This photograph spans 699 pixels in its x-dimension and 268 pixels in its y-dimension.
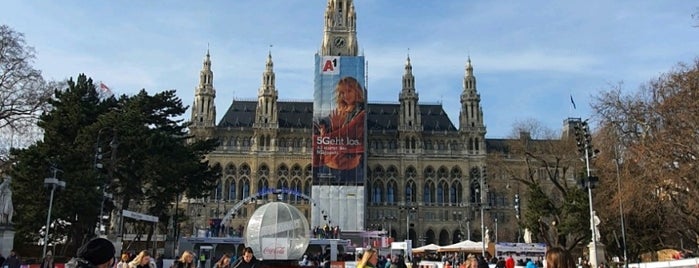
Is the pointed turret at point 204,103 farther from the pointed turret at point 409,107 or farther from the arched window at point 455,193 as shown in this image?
the arched window at point 455,193

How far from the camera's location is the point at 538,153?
163ft

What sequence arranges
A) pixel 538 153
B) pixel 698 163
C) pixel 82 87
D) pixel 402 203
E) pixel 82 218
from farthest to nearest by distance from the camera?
pixel 402 203
pixel 538 153
pixel 82 87
pixel 82 218
pixel 698 163

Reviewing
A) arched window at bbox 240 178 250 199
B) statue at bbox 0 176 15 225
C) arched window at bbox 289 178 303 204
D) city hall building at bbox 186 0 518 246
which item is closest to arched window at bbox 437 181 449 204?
city hall building at bbox 186 0 518 246

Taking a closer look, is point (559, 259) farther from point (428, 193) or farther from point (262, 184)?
point (428, 193)

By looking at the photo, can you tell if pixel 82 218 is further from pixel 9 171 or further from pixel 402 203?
pixel 402 203

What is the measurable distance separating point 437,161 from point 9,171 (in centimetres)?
6137

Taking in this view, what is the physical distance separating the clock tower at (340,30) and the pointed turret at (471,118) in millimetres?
17571

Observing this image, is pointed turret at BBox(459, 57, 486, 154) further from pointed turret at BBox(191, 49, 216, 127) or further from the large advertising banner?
pointed turret at BBox(191, 49, 216, 127)

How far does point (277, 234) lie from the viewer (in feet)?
49.8

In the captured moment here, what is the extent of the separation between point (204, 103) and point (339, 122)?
22632 mm

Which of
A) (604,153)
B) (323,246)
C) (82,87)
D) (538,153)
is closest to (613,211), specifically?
(604,153)

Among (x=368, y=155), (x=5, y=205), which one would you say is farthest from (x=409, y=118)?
(x=5, y=205)

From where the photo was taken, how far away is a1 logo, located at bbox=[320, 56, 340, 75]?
76.2 metres

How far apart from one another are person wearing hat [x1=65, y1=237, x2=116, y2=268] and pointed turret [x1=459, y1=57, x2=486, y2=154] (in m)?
85.1
